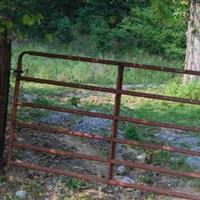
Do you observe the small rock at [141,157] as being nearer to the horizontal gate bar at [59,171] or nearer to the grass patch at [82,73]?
the horizontal gate bar at [59,171]

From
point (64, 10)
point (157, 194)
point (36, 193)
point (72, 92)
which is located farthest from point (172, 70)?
point (64, 10)

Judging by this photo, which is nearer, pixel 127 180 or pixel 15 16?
pixel 15 16

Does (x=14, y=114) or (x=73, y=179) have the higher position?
(x=14, y=114)

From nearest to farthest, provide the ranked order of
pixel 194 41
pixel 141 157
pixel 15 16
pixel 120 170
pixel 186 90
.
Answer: pixel 15 16 < pixel 120 170 < pixel 141 157 < pixel 186 90 < pixel 194 41

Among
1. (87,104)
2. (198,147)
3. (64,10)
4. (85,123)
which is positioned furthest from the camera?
(64,10)

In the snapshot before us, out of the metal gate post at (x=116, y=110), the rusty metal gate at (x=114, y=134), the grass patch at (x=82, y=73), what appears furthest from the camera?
the grass patch at (x=82, y=73)

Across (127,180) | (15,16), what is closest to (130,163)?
(127,180)

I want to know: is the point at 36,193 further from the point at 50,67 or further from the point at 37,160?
the point at 50,67

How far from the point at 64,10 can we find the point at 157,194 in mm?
27531

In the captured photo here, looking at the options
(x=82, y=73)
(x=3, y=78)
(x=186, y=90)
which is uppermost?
(x=3, y=78)

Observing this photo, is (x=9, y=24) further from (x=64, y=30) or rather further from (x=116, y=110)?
(x=64, y=30)

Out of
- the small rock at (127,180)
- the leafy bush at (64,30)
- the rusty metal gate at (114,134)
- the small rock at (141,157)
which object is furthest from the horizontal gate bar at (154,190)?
the leafy bush at (64,30)

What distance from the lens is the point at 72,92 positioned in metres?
12.8

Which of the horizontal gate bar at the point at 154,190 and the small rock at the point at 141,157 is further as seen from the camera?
the small rock at the point at 141,157
